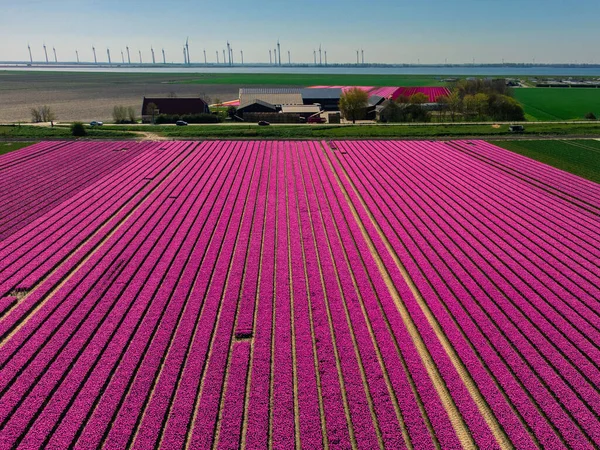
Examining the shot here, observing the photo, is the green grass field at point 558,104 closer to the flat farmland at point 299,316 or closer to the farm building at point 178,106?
the flat farmland at point 299,316

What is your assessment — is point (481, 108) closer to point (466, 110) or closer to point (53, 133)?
point (466, 110)

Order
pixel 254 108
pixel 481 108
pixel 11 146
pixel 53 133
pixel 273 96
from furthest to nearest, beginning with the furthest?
pixel 273 96 → pixel 254 108 → pixel 481 108 → pixel 53 133 → pixel 11 146

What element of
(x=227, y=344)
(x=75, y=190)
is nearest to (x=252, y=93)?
(x=75, y=190)

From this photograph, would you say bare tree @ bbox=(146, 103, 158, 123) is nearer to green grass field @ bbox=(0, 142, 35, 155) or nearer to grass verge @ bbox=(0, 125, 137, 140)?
grass verge @ bbox=(0, 125, 137, 140)

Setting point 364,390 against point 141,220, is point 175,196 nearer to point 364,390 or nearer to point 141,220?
point 141,220

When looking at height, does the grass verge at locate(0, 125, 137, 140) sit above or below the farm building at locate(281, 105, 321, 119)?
below

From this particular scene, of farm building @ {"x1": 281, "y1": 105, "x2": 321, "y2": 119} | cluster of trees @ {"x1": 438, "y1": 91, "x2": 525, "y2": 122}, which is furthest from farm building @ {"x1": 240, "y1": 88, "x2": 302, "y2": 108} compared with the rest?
cluster of trees @ {"x1": 438, "y1": 91, "x2": 525, "y2": 122}

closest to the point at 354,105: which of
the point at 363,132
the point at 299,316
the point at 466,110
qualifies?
the point at 363,132
